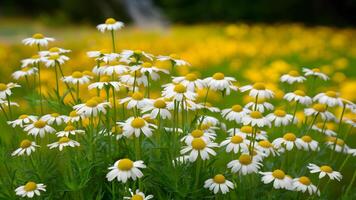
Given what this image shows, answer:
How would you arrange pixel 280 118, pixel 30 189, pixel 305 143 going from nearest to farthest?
pixel 30 189 < pixel 305 143 < pixel 280 118

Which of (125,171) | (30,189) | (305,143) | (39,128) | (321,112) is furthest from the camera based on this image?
(321,112)

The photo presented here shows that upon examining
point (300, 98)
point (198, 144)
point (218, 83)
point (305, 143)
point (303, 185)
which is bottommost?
point (303, 185)

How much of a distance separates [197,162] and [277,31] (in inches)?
293

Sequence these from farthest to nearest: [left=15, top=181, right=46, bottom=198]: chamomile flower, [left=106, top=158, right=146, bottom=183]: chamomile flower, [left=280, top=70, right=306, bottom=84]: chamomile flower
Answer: [left=280, top=70, right=306, bottom=84]: chamomile flower, [left=15, top=181, right=46, bottom=198]: chamomile flower, [left=106, top=158, right=146, bottom=183]: chamomile flower

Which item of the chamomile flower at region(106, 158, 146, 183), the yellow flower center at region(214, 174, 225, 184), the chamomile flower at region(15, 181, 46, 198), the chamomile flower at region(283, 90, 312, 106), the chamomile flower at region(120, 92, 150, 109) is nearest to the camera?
the chamomile flower at region(106, 158, 146, 183)

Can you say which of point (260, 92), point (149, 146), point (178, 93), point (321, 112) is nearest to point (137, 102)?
point (178, 93)

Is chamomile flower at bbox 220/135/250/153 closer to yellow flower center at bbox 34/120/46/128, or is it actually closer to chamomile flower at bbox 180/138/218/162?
chamomile flower at bbox 180/138/218/162

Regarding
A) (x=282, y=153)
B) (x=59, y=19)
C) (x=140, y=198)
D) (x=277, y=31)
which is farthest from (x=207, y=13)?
(x=140, y=198)

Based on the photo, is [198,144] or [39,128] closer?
[198,144]

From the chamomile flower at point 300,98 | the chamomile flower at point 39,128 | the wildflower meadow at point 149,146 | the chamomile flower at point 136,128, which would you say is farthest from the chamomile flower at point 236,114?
the chamomile flower at point 39,128

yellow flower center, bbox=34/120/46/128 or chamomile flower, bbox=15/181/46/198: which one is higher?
yellow flower center, bbox=34/120/46/128

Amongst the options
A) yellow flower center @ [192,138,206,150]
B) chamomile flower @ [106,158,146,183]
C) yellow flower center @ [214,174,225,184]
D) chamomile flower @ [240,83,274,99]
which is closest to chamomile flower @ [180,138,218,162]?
yellow flower center @ [192,138,206,150]

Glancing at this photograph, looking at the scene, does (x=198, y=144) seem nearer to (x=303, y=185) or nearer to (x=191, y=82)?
(x=191, y=82)

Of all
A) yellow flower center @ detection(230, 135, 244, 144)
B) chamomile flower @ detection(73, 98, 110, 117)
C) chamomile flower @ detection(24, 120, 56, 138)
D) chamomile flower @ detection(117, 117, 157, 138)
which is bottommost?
yellow flower center @ detection(230, 135, 244, 144)
